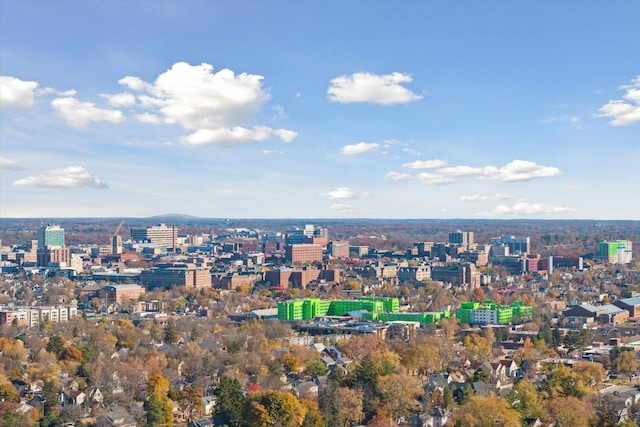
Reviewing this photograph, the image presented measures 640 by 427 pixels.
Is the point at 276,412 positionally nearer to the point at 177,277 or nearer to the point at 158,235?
the point at 177,277

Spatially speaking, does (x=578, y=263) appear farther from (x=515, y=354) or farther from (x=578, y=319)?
(x=515, y=354)

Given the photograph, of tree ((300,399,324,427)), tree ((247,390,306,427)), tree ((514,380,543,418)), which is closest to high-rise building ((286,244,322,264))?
tree ((514,380,543,418))

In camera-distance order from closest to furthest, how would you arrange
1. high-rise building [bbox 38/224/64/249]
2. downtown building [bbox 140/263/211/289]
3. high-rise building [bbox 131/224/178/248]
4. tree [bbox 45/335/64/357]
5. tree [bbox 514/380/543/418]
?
tree [bbox 514/380/543/418] < tree [bbox 45/335/64/357] < downtown building [bbox 140/263/211/289] < high-rise building [bbox 38/224/64/249] < high-rise building [bbox 131/224/178/248]

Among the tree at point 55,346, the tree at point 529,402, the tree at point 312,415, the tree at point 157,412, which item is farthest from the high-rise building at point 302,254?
the tree at point 312,415

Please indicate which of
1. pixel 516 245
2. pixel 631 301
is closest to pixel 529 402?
pixel 631 301

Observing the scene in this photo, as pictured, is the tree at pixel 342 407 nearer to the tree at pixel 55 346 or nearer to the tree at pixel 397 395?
the tree at pixel 397 395

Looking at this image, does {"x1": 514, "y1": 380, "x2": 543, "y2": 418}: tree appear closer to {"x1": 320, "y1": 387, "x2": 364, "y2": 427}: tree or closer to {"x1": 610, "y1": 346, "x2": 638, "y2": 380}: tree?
{"x1": 320, "y1": 387, "x2": 364, "y2": 427}: tree
